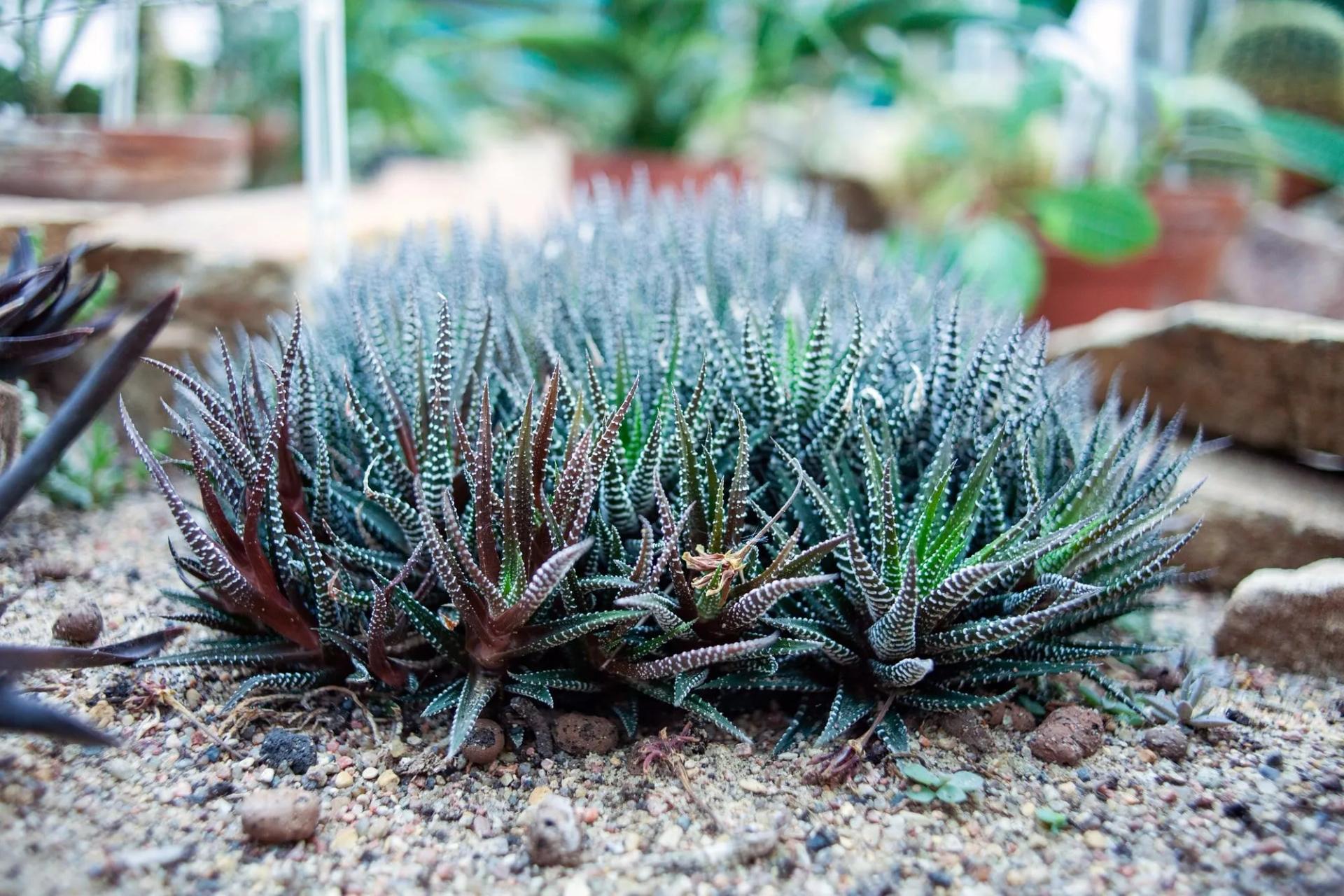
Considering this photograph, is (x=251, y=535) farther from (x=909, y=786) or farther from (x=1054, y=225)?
(x=1054, y=225)

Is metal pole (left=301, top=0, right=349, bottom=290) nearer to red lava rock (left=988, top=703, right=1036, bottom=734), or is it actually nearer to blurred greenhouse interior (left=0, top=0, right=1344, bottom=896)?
blurred greenhouse interior (left=0, top=0, right=1344, bottom=896)

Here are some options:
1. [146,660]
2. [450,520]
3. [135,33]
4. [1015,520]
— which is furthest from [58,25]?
[1015,520]

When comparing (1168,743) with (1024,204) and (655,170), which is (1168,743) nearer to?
(1024,204)

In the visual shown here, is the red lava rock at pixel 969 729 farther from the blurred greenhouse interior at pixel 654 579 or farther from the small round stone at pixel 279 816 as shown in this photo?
the small round stone at pixel 279 816

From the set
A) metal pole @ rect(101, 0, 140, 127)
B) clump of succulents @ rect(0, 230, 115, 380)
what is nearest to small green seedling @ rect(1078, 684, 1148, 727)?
clump of succulents @ rect(0, 230, 115, 380)

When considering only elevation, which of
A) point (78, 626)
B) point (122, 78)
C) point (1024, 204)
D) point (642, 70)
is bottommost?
point (78, 626)

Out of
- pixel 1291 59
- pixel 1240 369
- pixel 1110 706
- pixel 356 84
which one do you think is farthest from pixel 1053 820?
pixel 356 84
